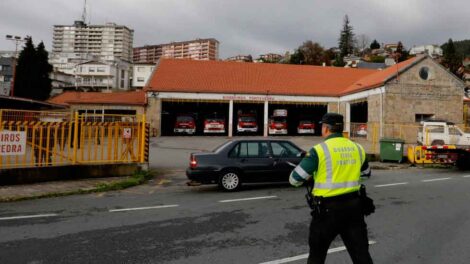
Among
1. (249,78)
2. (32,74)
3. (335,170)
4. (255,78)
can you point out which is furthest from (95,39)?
(335,170)

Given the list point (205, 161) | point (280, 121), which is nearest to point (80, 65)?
point (280, 121)

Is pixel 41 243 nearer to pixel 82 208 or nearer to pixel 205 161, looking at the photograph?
pixel 82 208

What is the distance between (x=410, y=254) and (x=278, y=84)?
33010 mm

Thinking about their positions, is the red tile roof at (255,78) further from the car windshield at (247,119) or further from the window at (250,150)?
the window at (250,150)

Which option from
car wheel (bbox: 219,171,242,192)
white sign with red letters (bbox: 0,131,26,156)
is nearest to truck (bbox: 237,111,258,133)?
car wheel (bbox: 219,171,242,192)

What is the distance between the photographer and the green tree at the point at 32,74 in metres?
46.6

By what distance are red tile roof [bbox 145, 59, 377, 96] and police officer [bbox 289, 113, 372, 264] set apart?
30847 mm

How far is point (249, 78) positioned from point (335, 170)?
3509 cm

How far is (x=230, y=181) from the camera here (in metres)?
10.1

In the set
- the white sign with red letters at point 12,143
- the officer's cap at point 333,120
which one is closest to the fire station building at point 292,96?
the white sign with red letters at point 12,143

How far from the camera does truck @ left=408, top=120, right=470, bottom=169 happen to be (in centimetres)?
1552

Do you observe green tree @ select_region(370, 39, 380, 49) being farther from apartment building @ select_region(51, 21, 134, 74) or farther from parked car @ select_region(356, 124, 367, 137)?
parked car @ select_region(356, 124, 367, 137)

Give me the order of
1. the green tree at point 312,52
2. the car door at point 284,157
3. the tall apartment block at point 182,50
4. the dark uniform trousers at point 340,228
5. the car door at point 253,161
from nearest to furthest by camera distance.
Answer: the dark uniform trousers at point 340,228
the car door at point 253,161
the car door at point 284,157
the green tree at point 312,52
the tall apartment block at point 182,50

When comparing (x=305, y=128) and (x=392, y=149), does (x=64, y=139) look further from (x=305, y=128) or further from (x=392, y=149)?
(x=305, y=128)
